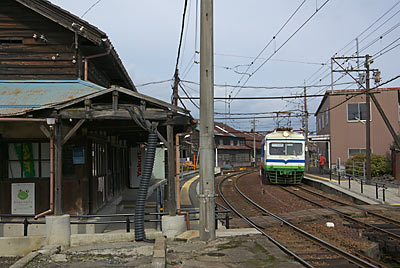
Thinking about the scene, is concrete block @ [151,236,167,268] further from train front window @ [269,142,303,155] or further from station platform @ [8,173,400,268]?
train front window @ [269,142,303,155]

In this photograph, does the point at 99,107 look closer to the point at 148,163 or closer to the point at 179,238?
the point at 148,163

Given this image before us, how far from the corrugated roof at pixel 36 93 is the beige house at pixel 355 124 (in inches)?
969

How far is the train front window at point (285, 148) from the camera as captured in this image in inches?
947

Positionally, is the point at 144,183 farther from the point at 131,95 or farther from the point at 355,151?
the point at 355,151

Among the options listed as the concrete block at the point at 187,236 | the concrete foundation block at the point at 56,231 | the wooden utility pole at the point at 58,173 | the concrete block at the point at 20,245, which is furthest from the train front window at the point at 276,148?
the concrete block at the point at 20,245

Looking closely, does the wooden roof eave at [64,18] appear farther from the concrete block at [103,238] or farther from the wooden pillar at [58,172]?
the concrete block at [103,238]

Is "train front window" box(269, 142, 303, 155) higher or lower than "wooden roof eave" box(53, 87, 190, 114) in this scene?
lower

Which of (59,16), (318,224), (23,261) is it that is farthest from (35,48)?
(318,224)

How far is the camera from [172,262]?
7574 mm

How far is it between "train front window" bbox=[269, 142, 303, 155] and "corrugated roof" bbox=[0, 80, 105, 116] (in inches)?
591

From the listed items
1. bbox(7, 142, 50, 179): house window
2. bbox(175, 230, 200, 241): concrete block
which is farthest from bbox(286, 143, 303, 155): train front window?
bbox(7, 142, 50, 179): house window

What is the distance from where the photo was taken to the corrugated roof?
31.3 feet

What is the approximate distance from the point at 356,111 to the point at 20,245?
2901 centimetres

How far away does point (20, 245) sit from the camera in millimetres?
9000
